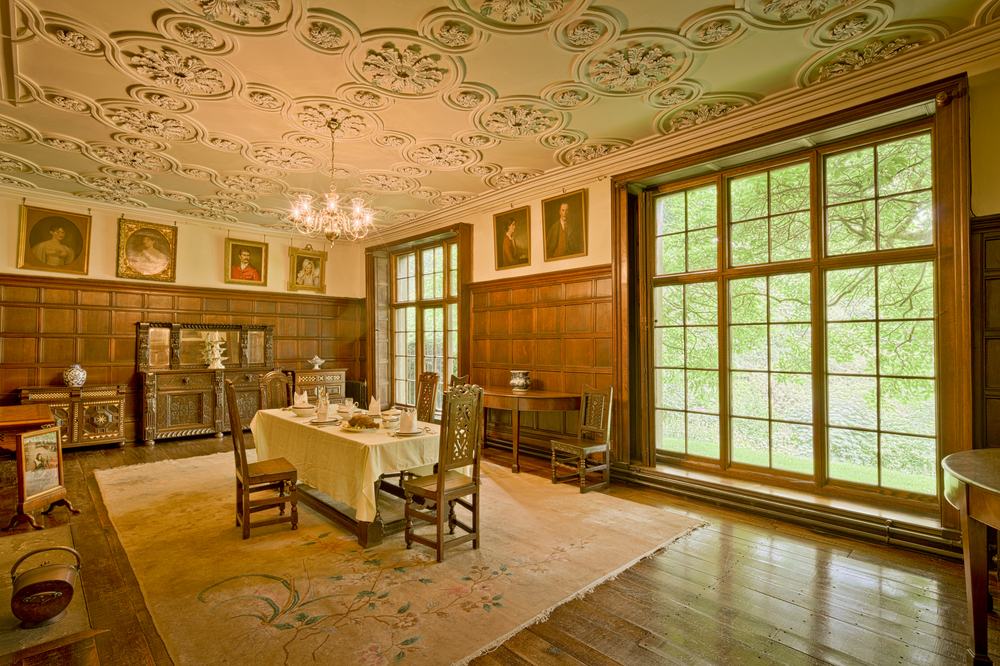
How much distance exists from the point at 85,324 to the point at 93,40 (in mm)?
5626

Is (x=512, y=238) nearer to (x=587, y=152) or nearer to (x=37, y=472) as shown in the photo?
(x=587, y=152)

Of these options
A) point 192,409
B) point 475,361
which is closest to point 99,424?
point 192,409

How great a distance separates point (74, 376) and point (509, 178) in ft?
21.8

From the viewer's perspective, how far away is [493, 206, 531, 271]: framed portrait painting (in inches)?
258

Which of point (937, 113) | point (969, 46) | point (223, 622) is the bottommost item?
point (223, 622)

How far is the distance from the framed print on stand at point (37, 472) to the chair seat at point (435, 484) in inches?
121

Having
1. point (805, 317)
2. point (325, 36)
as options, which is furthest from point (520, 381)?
point (325, 36)

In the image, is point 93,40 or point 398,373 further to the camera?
point 398,373

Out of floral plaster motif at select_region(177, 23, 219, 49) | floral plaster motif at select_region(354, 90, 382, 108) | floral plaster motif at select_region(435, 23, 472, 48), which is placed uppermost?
floral plaster motif at select_region(435, 23, 472, 48)

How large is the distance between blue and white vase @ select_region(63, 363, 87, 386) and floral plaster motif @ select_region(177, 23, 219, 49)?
584cm

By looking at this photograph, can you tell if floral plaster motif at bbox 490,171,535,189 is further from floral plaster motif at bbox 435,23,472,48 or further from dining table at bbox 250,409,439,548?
dining table at bbox 250,409,439,548

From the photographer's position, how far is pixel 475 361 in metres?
7.30

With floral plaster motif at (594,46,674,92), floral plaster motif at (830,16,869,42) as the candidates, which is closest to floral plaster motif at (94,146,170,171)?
floral plaster motif at (594,46,674,92)

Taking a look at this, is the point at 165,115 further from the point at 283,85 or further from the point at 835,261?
the point at 835,261
